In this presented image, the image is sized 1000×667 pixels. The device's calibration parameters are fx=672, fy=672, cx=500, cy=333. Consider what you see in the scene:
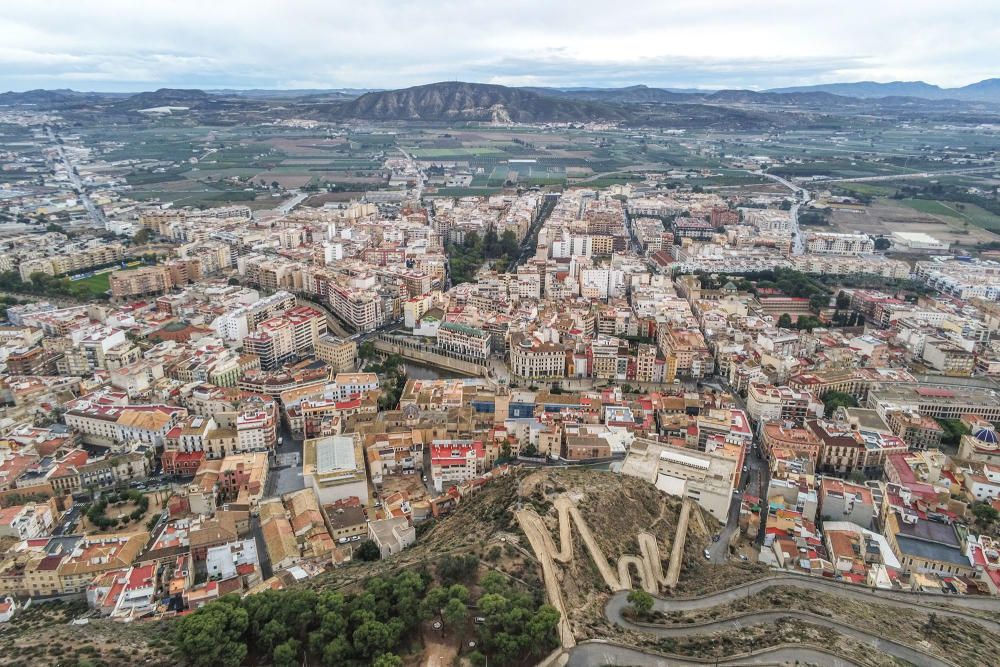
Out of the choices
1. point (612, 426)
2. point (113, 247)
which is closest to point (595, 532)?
point (612, 426)

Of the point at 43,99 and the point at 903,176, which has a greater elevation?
the point at 43,99

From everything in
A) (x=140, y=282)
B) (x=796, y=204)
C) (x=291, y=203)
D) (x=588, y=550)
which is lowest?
(x=140, y=282)

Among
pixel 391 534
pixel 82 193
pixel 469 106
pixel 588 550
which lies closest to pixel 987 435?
pixel 588 550

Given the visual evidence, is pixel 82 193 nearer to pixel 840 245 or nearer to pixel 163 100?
pixel 840 245

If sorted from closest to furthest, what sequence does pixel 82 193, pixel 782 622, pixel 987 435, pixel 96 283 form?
pixel 782 622
pixel 987 435
pixel 96 283
pixel 82 193

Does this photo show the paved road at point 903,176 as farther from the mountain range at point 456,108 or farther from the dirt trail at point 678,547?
the dirt trail at point 678,547

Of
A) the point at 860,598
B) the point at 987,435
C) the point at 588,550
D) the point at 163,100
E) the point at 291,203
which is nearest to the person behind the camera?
the point at 860,598

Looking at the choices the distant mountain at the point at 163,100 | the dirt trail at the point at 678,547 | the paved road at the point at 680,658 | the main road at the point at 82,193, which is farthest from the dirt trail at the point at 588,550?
the distant mountain at the point at 163,100
